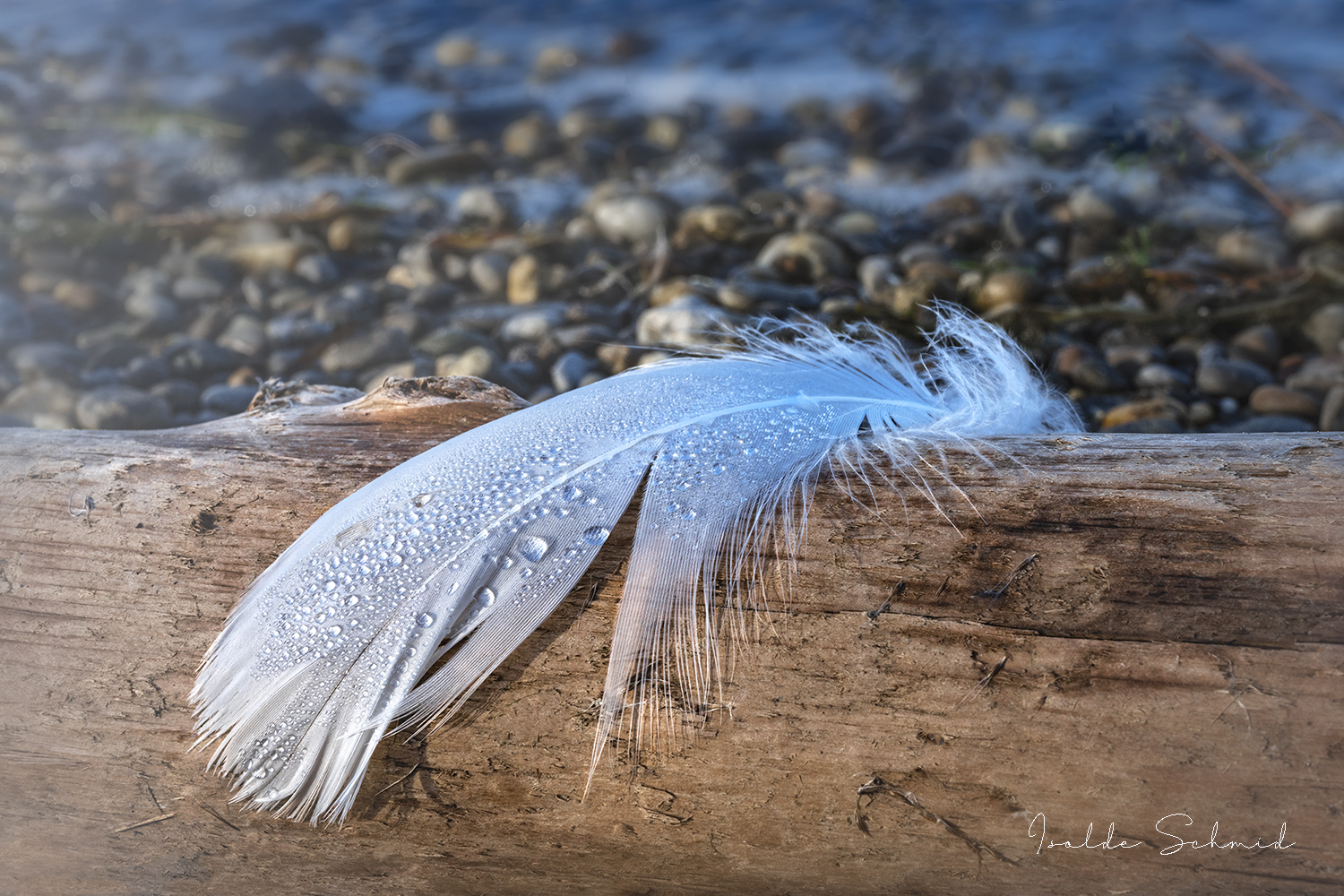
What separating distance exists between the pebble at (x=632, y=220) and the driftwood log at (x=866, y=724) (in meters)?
2.86

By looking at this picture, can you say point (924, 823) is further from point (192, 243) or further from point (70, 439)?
point (192, 243)

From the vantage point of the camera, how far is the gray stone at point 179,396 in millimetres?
3346

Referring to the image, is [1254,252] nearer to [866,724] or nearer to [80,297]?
[866,724]

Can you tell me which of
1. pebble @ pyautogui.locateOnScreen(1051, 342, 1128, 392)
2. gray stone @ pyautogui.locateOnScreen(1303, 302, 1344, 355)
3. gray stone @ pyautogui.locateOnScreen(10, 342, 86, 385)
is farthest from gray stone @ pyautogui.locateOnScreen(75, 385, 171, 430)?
gray stone @ pyautogui.locateOnScreen(1303, 302, 1344, 355)

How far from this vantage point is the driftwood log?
1348mm

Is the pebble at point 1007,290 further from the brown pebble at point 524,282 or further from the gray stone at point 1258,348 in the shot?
the brown pebble at point 524,282

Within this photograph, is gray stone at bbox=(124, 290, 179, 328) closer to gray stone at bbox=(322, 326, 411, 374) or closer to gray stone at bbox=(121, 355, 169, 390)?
gray stone at bbox=(121, 355, 169, 390)

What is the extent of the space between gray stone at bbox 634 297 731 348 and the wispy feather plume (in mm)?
1430

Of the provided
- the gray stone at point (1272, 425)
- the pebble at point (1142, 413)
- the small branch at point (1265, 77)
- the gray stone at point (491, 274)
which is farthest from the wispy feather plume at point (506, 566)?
the small branch at point (1265, 77)

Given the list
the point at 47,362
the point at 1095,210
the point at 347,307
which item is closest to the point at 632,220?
the point at 347,307

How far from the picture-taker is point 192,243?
14.9ft

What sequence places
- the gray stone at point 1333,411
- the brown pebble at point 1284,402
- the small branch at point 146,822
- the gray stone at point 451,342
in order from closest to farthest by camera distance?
the small branch at point 146,822
the gray stone at point 1333,411
the brown pebble at point 1284,402
the gray stone at point 451,342

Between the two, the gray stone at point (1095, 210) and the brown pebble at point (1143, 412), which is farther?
the gray stone at point (1095, 210)
